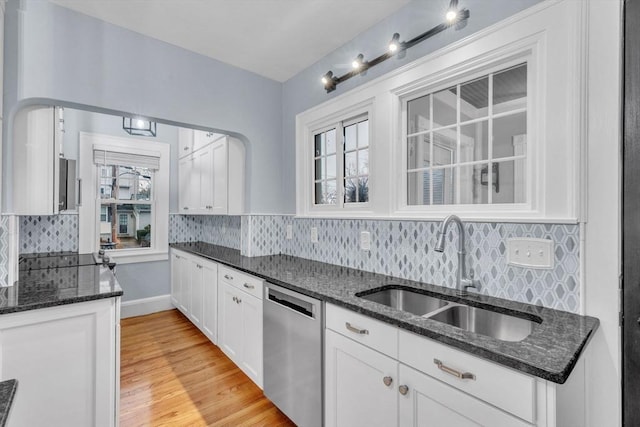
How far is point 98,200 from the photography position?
3.62 m

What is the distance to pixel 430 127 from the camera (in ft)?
6.12

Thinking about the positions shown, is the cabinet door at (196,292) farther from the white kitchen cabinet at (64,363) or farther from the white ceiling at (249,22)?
the white ceiling at (249,22)

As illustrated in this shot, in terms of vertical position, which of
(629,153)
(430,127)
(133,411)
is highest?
(430,127)

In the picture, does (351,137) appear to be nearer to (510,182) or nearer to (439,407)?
(510,182)

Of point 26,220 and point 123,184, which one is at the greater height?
point 123,184

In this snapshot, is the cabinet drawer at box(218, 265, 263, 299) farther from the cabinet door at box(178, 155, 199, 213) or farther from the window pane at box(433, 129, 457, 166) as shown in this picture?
the cabinet door at box(178, 155, 199, 213)

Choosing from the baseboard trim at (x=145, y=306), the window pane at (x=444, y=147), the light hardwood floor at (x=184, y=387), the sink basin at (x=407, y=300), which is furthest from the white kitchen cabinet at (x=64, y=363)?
the baseboard trim at (x=145, y=306)

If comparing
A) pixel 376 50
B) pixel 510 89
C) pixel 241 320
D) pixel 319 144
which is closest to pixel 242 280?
pixel 241 320

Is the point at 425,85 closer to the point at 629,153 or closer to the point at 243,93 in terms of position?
the point at 629,153

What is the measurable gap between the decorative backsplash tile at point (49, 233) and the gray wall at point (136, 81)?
1.79m

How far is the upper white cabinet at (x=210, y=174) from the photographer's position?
2.96m

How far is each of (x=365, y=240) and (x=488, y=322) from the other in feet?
3.05

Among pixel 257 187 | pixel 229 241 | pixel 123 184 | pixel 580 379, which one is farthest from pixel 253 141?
pixel 580 379

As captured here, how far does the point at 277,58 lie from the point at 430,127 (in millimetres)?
1468
